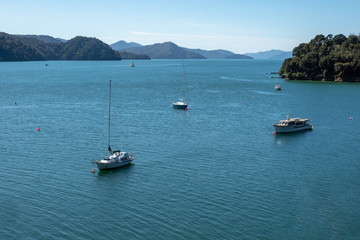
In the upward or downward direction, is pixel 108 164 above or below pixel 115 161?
below

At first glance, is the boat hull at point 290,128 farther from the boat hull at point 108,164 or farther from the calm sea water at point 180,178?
the boat hull at point 108,164

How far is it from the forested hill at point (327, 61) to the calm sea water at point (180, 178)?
276ft

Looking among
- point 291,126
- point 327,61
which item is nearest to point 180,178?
point 291,126

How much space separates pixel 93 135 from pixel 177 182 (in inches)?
1158

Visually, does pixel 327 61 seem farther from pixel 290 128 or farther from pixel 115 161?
pixel 115 161

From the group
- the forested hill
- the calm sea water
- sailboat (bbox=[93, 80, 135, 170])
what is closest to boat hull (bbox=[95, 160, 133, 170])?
sailboat (bbox=[93, 80, 135, 170])

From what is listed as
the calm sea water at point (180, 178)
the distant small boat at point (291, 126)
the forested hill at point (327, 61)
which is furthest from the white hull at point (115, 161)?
the forested hill at point (327, 61)

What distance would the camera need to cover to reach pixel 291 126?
78.5 m

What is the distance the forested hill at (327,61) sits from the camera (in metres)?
171

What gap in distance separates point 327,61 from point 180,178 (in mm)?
149509

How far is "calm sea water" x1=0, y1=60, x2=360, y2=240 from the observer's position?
37.0 meters

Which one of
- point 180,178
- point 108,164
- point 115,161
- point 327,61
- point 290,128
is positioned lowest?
point 180,178

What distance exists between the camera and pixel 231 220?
38.2m

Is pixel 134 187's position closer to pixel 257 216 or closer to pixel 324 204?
pixel 257 216
